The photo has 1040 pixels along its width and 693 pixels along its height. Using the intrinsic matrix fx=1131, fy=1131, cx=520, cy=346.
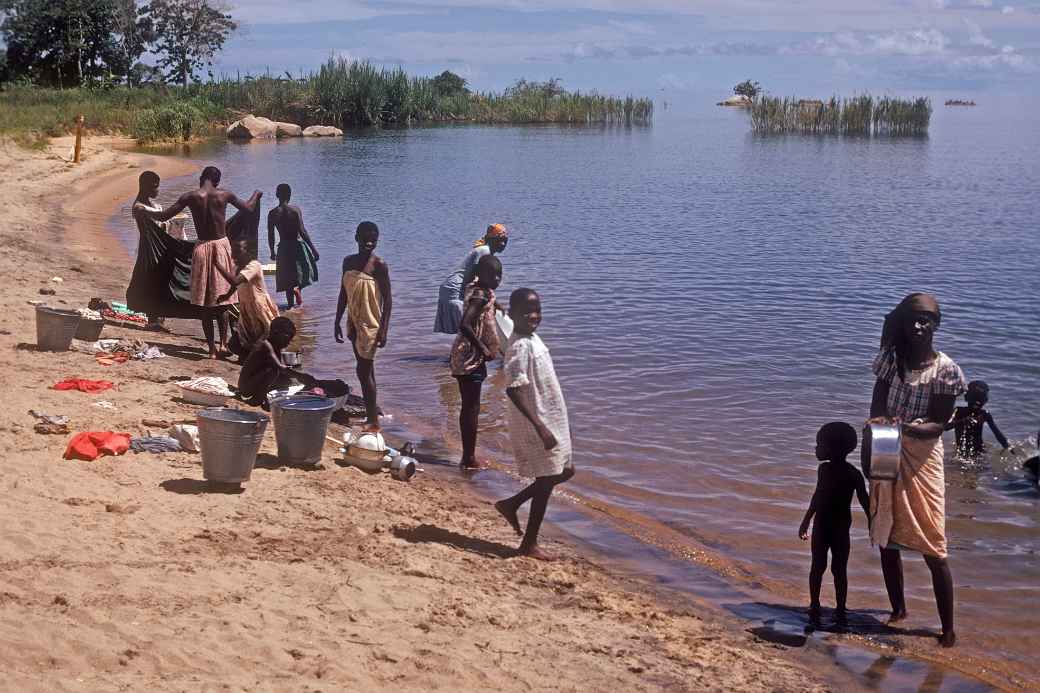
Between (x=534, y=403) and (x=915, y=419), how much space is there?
1.95 meters

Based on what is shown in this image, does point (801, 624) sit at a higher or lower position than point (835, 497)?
lower

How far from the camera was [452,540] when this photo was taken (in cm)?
683

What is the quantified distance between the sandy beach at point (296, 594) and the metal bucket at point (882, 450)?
3.55 feet

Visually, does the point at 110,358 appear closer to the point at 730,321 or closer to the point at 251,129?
the point at 730,321

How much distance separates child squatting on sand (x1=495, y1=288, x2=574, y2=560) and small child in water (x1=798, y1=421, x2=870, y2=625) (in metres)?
1.37

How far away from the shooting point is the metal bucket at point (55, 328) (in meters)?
9.77

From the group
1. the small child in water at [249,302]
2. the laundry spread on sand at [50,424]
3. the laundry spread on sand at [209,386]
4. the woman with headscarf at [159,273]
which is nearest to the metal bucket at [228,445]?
the laundry spread on sand at [50,424]

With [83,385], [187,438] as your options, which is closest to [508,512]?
[187,438]

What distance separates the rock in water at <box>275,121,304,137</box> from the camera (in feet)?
200

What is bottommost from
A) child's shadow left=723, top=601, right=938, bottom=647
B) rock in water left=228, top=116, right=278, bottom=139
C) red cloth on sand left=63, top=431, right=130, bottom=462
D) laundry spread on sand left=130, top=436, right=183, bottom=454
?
child's shadow left=723, top=601, right=938, bottom=647

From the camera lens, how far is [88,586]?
16.8ft

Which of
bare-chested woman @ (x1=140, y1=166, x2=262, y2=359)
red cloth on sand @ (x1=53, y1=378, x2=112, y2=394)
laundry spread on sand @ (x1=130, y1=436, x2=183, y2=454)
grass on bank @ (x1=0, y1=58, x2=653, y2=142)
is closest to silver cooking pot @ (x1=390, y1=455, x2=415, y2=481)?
laundry spread on sand @ (x1=130, y1=436, x2=183, y2=454)

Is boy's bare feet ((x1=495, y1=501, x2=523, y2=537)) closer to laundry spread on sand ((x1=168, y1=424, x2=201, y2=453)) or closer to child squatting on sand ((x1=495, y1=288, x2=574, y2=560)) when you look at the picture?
child squatting on sand ((x1=495, y1=288, x2=574, y2=560))

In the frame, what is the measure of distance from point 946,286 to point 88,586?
1698 centimetres
